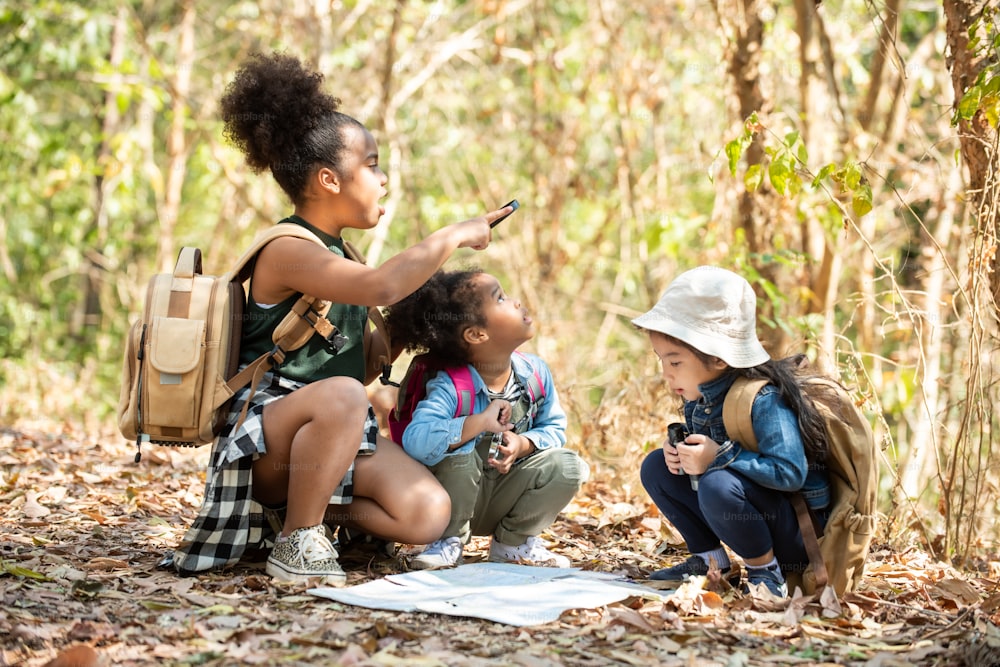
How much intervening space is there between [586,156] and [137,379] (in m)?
7.80

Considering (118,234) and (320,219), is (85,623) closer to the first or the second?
(320,219)

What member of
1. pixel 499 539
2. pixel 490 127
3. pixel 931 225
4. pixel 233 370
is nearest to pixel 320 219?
pixel 233 370

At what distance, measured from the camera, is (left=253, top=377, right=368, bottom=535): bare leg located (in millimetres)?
2941

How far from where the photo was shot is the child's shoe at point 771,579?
283cm

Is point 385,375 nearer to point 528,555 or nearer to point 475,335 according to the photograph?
→ point 475,335

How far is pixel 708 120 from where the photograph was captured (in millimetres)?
9727

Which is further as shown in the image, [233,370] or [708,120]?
[708,120]

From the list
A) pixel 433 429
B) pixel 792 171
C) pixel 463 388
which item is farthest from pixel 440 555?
pixel 792 171

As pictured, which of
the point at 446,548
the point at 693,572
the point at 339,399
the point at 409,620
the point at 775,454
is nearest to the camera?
the point at 409,620

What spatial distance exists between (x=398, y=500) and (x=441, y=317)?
0.65 m

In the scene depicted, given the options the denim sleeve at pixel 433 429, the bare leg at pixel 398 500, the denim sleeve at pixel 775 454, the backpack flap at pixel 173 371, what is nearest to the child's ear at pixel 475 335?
the denim sleeve at pixel 433 429

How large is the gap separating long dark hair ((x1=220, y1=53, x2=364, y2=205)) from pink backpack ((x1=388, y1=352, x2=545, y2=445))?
700mm

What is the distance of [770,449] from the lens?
2748mm

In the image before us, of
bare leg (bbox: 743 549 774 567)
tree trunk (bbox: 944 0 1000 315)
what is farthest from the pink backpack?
tree trunk (bbox: 944 0 1000 315)
